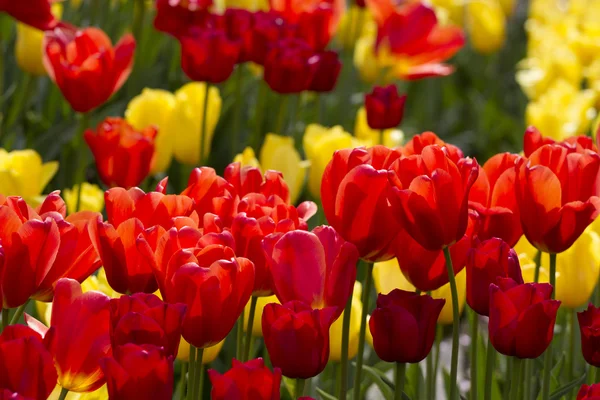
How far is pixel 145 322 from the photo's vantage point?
935mm

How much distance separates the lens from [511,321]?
3.56ft

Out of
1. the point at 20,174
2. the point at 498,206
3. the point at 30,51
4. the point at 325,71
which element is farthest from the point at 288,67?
the point at 498,206

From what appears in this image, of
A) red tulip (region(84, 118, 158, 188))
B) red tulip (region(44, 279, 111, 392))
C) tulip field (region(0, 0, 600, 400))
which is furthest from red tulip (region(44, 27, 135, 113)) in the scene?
red tulip (region(44, 279, 111, 392))

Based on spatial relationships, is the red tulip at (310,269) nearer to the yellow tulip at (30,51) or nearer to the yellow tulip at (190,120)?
the yellow tulip at (190,120)

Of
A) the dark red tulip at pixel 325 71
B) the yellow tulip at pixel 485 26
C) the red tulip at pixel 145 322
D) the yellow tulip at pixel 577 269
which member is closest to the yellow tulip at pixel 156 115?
the dark red tulip at pixel 325 71

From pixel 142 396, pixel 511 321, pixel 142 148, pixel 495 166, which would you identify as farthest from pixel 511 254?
pixel 142 148

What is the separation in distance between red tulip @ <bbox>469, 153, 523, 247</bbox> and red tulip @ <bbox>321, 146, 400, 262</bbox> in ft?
0.45

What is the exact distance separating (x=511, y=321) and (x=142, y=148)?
86 centimetres

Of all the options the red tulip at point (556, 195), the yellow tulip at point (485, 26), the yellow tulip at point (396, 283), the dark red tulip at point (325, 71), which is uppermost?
the yellow tulip at point (485, 26)

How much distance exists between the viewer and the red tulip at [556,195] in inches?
47.4

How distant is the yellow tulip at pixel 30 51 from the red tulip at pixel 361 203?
154 cm

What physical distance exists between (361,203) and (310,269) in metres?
0.10

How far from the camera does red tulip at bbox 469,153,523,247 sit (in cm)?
125

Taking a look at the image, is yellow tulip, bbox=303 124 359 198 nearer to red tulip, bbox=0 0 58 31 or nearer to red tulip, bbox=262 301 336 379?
red tulip, bbox=0 0 58 31
